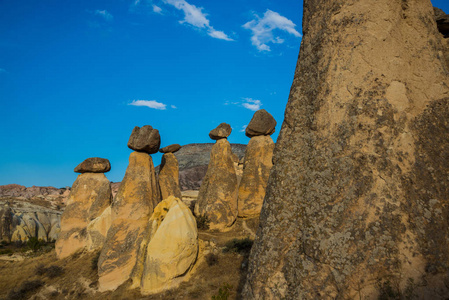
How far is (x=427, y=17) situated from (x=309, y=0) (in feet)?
2.81

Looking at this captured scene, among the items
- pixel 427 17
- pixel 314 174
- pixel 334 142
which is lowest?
pixel 314 174

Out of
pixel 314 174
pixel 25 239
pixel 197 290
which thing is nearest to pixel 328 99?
pixel 314 174

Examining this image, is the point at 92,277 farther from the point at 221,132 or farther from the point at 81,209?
the point at 221,132

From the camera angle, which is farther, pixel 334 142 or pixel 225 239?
pixel 225 239

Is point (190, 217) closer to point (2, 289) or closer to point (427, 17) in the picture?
point (427, 17)

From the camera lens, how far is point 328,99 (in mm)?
1820

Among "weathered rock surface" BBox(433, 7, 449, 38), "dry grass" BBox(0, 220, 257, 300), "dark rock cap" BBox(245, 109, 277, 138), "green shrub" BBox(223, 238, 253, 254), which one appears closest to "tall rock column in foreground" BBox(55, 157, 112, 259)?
"dry grass" BBox(0, 220, 257, 300)

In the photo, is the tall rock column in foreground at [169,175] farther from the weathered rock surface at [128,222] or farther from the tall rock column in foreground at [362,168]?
the tall rock column in foreground at [362,168]

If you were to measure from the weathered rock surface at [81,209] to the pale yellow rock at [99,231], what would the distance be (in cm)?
47

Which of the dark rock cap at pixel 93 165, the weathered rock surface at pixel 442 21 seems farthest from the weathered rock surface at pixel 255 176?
the weathered rock surface at pixel 442 21

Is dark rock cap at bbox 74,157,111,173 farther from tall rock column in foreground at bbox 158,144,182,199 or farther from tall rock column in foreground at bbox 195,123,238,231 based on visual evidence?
tall rock column in foreground at bbox 195,123,238,231

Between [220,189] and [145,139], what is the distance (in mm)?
3058

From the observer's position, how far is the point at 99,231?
7555mm

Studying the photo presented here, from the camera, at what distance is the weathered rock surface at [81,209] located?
8221 millimetres
